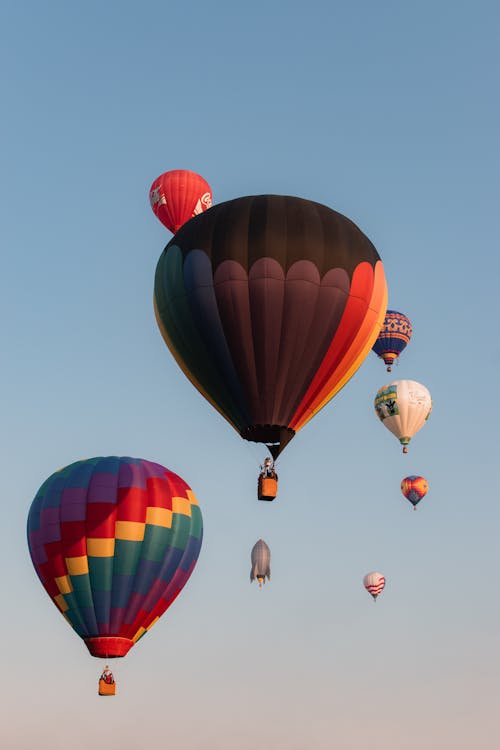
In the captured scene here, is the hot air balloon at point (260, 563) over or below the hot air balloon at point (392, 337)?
below

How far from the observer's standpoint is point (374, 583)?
56.8 metres

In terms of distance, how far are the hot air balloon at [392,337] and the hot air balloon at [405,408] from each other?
3.54ft

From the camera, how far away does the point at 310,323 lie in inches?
1026

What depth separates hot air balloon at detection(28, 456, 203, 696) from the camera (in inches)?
1238

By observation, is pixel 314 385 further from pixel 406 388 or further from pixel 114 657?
pixel 406 388

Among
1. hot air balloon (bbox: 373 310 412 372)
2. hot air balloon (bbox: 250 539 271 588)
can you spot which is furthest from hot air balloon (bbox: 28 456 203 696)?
hot air balloon (bbox: 250 539 271 588)

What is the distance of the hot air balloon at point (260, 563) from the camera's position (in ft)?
215

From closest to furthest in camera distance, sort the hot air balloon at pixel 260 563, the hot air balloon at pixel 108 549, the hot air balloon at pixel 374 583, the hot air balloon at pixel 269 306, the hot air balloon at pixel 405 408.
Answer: the hot air balloon at pixel 269 306
the hot air balloon at pixel 108 549
the hot air balloon at pixel 405 408
the hot air balloon at pixel 374 583
the hot air balloon at pixel 260 563

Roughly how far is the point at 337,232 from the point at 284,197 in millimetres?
1591

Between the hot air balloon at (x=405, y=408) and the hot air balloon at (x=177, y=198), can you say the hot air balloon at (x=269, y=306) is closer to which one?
the hot air balloon at (x=177, y=198)

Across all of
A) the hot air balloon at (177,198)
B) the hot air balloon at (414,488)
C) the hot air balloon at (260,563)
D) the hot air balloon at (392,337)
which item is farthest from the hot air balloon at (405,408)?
the hot air balloon at (260,563)

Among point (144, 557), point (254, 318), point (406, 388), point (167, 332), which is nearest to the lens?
point (254, 318)

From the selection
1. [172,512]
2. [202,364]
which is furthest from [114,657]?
[202,364]

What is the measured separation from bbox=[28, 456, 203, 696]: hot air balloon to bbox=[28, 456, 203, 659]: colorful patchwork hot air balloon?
0.09ft
